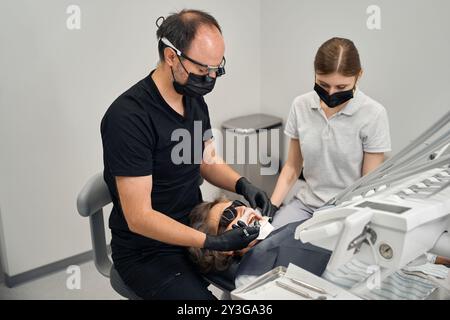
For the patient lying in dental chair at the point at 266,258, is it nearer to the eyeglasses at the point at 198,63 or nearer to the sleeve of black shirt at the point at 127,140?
the sleeve of black shirt at the point at 127,140

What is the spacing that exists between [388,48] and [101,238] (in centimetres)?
157

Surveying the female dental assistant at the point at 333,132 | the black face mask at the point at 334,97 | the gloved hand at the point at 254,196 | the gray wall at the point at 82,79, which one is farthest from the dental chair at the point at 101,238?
the gray wall at the point at 82,79

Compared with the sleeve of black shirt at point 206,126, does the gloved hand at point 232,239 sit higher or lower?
lower

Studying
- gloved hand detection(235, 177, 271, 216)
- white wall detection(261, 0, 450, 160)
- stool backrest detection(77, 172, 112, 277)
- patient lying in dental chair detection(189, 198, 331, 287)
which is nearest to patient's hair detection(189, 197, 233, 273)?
patient lying in dental chair detection(189, 198, 331, 287)

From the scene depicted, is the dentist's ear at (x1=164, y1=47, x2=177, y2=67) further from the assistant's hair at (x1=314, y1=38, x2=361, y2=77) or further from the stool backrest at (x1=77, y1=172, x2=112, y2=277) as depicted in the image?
the assistant's hair at (x1=314, y1=38, x2=361, y2=77)

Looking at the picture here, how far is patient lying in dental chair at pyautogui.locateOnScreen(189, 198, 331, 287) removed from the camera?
1230mm

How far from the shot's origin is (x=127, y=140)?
1.22 m

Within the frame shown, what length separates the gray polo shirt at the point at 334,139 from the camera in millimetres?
1645

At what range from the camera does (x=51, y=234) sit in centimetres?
221

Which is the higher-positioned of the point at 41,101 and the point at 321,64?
the point at 321,64

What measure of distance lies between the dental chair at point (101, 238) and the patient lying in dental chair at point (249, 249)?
4cm
